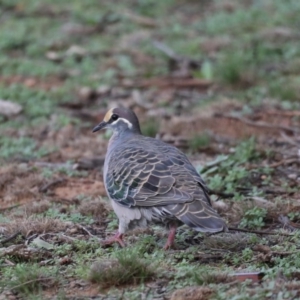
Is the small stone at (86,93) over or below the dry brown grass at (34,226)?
below

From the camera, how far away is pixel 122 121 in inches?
323

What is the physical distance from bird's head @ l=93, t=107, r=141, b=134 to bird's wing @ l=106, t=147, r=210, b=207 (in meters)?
0.76

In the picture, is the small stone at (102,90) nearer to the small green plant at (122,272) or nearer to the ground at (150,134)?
the ground at (150,134)

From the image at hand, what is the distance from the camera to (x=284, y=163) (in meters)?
9.19

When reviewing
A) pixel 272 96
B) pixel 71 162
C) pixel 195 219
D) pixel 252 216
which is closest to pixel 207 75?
pixel 272 96

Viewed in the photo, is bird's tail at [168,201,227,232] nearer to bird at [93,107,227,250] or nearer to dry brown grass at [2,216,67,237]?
bird at [93,107,227,250]

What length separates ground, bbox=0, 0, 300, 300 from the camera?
5.93 m

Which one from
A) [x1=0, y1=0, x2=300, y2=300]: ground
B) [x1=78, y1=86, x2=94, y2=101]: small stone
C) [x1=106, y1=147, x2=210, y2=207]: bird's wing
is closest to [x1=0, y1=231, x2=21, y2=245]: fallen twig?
[x1=0, y1=0, x2=300, y2=300]: ground

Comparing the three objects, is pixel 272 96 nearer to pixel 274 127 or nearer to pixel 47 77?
pixel 274 127

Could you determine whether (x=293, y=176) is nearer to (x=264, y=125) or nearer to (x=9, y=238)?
(x=264, y=125)

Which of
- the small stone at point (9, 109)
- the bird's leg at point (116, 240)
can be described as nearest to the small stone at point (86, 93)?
the small stone at point (9, 109)

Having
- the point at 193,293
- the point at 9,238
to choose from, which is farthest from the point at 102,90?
the point at 193,293

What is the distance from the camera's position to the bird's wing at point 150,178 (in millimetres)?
6662

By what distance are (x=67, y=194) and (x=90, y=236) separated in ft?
5.95
